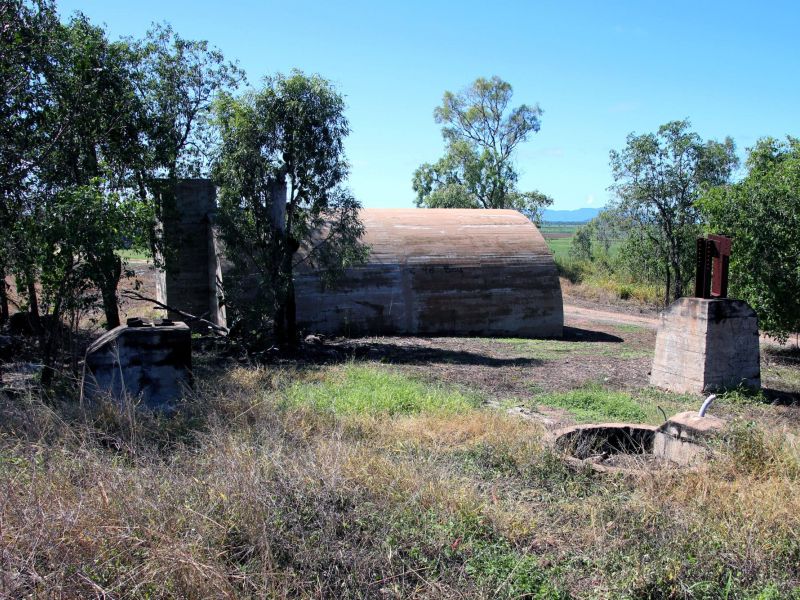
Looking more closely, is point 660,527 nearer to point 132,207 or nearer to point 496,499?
point 496,499

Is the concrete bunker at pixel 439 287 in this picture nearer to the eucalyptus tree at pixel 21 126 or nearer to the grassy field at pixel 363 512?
the eucalyptus tree at pixel 21 126

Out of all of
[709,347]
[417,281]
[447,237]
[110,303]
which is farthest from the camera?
[447,237]

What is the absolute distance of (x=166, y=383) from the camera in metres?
7.75

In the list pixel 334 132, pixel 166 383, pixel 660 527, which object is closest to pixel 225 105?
pixel 334 132

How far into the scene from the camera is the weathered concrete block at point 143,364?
7594 mm

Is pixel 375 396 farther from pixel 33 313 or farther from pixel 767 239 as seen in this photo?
pixel 767 239

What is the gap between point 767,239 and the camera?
14086 mm

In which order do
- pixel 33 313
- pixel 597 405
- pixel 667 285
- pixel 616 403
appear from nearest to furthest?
pixel 597 405 → pixel 616 403 → pixel 33 313 → pixel 667 285

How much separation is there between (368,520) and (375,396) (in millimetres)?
3832

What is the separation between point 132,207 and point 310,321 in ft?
22.7

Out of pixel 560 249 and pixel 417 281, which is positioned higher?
pixel 560 249

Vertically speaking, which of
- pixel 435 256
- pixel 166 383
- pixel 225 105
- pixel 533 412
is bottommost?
pixel 533 412

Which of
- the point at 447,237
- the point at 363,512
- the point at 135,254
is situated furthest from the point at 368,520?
the point at 135,254

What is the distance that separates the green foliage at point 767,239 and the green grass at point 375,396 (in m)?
8.28
